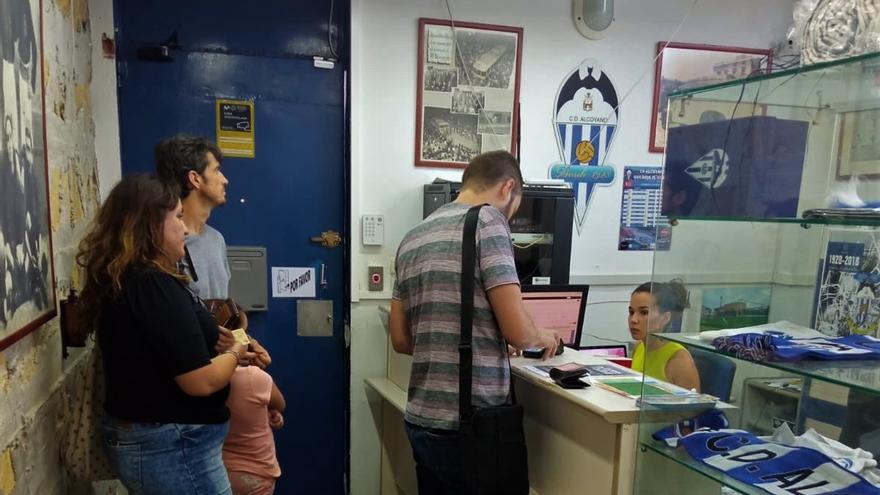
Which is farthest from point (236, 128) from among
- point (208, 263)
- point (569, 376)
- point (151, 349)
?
point (569, 376)

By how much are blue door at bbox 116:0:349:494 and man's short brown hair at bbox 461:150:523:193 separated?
1.25 meters

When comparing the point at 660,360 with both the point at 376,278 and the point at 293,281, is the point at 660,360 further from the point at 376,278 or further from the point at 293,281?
the point at 293,281

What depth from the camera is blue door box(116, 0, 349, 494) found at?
263 cm

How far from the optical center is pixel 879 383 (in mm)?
1014

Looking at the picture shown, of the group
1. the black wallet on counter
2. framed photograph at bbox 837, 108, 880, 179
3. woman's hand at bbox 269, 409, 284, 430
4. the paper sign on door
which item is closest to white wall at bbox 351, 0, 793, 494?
the paper sign on door

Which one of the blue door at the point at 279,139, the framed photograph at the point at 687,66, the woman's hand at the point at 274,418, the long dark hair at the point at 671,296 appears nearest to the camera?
the long dark hair at the point at 671,296

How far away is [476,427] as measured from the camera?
1.54 m

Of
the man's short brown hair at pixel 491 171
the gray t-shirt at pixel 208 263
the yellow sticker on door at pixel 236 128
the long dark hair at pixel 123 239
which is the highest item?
the yellow sticker on door at pixel 236 128

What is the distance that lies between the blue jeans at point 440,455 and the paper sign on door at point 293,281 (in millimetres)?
1337

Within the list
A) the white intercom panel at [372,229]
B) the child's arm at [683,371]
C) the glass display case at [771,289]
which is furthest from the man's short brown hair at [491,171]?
the white intercom panel at [372,229]

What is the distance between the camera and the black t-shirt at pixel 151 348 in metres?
1.27

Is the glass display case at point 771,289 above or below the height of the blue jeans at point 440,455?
above

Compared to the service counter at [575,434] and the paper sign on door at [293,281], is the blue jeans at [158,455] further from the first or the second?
the paper sign on door at [293,281]

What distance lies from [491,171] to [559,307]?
0.80 metres
